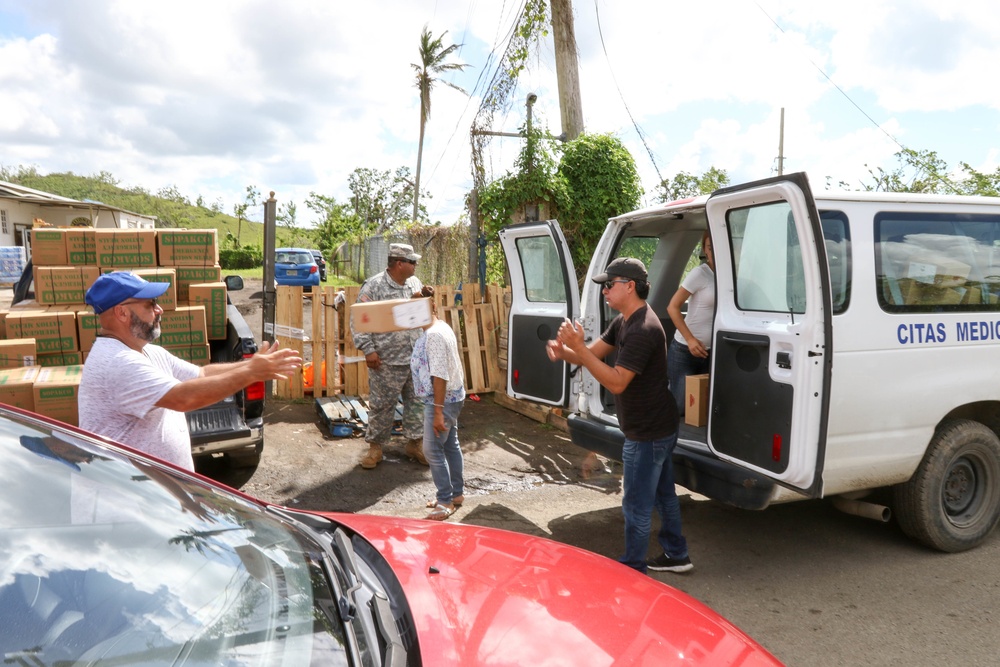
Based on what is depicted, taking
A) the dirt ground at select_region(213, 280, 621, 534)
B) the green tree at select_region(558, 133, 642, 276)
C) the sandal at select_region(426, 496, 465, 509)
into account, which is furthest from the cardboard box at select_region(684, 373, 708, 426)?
the green tree at select_region(558, 133, 642, 276)

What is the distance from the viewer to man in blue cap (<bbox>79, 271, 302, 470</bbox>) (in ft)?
8.86

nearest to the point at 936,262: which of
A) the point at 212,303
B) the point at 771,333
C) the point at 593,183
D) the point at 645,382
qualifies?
the point at 771,333

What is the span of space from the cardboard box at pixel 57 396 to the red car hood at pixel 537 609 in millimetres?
3212

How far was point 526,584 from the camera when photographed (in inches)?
77.7

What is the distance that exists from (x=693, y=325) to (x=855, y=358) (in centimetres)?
152

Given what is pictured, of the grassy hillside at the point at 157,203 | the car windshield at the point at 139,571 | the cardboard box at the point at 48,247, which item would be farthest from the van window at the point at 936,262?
the grassy hillside at the point at 157,203

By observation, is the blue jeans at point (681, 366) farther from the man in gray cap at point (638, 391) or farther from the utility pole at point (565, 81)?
the utility pole at point (565, 81)

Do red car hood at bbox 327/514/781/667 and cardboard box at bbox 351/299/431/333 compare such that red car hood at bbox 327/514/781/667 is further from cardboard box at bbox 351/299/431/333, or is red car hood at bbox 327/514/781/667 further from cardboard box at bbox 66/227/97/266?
cardboard box at bbox 66/227/97/266

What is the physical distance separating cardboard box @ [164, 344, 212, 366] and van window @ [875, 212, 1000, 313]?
4712 millimetres

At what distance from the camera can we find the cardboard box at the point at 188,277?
566 cm

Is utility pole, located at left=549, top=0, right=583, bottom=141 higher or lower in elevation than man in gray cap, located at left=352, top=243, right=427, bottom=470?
higher

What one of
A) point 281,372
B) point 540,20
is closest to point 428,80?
point 540,20

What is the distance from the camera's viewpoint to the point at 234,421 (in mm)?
5004

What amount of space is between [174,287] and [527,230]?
A: 2751 mm
